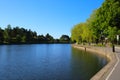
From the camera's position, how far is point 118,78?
19797mm

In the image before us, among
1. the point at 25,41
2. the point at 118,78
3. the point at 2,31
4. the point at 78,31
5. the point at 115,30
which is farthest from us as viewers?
the point at 25,41

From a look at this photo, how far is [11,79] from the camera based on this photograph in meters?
26.1

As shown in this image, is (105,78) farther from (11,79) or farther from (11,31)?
(11,31)

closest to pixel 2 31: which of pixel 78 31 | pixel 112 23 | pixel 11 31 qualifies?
pixel 11 31

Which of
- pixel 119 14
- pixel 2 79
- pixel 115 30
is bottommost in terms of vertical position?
pixel 2 79

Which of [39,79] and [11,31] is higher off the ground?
[11,31]

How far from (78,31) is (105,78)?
104m

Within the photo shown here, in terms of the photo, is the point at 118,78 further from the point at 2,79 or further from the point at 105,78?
the point at 2,79

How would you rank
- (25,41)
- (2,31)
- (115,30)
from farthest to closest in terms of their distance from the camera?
(25,41) → (2,31) → (115,30)

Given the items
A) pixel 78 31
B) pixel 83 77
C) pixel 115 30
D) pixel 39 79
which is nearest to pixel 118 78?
pixel 83 77

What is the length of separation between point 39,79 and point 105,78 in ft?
26.4

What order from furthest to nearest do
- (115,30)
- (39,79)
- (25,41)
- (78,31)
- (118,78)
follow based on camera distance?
(25,41)
(78,31)
(115,30)
(39,79)
(118,78)

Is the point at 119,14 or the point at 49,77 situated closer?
the point at 49,77

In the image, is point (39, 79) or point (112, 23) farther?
point (112, 23)
